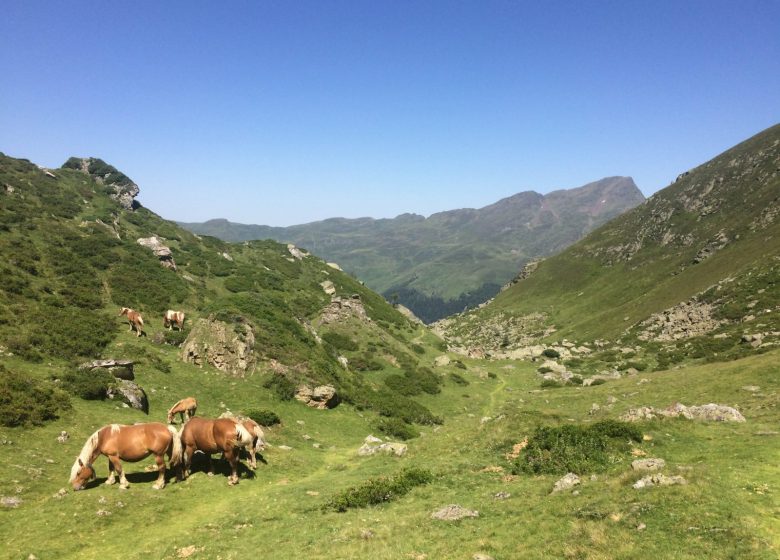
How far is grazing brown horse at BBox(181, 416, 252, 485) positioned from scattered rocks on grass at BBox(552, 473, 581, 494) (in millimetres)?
13536

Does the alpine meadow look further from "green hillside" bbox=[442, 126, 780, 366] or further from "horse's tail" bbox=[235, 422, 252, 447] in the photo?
"green hillside" bbox=[442, 126, 780, 366]

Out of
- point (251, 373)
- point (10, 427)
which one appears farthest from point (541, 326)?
point (10, 427)

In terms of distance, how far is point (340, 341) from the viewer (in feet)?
187

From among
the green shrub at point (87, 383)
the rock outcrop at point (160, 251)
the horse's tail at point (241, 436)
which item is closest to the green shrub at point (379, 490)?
the horse's tail at point (241, 436)

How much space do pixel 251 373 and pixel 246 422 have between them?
490 inches

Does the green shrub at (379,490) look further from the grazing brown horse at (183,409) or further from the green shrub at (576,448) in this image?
the grazing brown horse at (183,409)

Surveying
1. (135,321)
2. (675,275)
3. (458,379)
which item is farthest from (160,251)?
(675,275)

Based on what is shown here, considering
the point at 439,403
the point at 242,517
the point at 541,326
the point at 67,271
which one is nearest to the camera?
the point at 242,517

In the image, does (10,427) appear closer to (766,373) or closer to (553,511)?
(553,511)

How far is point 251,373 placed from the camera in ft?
114

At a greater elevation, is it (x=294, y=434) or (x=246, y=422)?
(x=246, y=422)

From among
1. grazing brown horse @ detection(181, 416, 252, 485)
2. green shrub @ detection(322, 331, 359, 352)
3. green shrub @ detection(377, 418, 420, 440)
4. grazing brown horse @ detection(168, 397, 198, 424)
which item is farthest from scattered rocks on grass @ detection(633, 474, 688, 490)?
green shrub @ detection(322, 331, 359, 352)

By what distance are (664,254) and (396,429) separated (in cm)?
12791

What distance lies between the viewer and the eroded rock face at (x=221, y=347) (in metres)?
34.5
